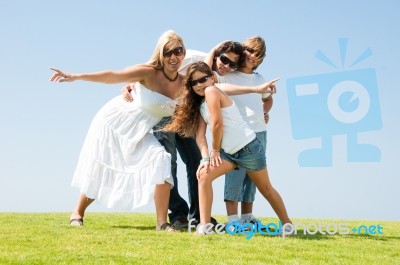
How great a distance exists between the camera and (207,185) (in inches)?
256

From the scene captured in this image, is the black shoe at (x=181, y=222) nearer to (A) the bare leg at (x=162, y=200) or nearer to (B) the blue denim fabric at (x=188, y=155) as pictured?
(B) the blue denim fabric at (x=188, y=155)

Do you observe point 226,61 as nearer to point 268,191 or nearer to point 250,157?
point 250,157

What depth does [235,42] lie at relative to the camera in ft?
23.0

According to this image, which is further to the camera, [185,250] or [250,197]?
[250,197]

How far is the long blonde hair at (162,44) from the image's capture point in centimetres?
695

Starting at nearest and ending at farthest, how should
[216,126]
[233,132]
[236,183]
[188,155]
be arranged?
[216,126] < [233,132] < [236,183] < [188,155]

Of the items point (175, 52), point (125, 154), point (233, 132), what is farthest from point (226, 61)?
point (125, 154)

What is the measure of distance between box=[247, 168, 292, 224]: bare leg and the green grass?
355mm

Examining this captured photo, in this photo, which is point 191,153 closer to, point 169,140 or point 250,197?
point 169,140

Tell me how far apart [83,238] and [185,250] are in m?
1.45

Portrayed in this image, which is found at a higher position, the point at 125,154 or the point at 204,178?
the point at 125,154

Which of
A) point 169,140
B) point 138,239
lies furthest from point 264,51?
point 138,239

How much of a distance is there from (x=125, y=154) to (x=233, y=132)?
183 centimetres

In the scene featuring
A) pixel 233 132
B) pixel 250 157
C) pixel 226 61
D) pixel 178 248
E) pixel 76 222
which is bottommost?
pixel 178 248
